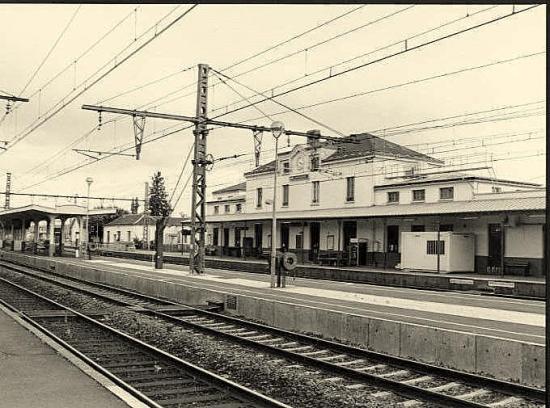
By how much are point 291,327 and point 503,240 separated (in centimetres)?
1805

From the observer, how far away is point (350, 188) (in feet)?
138

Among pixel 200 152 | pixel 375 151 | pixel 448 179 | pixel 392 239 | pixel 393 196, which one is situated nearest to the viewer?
pixel 200 152

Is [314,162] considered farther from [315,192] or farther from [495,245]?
[495,245]

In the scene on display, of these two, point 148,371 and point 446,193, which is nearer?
point 148,371

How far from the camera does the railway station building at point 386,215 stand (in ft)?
92.5

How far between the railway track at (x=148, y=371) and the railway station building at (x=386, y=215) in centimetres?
977

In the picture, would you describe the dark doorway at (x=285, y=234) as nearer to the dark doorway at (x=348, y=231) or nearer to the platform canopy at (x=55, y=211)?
the dark doorway at (x=348, y=231)

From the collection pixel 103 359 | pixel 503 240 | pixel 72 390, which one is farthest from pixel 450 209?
pixel 72 390

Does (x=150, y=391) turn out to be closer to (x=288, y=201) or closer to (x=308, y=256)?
(x=308, y=256)

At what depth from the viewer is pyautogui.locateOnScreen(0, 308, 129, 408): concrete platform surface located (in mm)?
6566

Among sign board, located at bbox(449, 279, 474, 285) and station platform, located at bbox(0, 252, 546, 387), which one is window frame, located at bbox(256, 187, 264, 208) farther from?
sign board, located at bbox(449, 279, 474, 285)

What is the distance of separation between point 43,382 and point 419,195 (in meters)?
31.1

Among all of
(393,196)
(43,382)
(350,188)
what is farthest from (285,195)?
(43,382)

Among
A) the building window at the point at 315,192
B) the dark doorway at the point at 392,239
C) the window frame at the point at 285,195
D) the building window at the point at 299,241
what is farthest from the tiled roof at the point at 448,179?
the window frame at the point at 285,195
